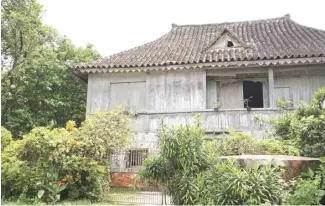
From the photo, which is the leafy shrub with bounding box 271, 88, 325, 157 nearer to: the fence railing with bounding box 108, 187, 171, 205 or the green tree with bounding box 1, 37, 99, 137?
the fence railing with bounding box 108, 187, 171, 205

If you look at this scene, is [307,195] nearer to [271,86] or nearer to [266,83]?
[271,86]

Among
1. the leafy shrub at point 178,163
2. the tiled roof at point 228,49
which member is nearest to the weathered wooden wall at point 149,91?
the tiled roof at point 228,49

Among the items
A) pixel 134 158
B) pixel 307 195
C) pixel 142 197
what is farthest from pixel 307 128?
pixel 134 158

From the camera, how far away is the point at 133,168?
40.6ft

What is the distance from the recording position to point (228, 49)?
15.5m

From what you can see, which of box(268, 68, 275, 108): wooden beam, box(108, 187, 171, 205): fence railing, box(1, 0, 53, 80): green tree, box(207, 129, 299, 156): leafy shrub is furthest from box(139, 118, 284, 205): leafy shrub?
box(1, 0, 53, 80): green tree

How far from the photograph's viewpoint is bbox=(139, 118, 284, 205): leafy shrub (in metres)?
6.58

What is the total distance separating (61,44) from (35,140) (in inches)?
573

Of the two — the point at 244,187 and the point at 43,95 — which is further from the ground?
the point at 43,95

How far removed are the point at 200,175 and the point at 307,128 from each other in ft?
15.4

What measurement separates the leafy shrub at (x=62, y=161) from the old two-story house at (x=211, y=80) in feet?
10.4

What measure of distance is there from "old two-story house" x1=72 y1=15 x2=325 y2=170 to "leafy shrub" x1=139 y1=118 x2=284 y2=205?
5437mm

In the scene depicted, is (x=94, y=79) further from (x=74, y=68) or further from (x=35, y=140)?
(x=35, y=140)

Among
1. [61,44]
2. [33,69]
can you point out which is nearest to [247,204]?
[33,69]
